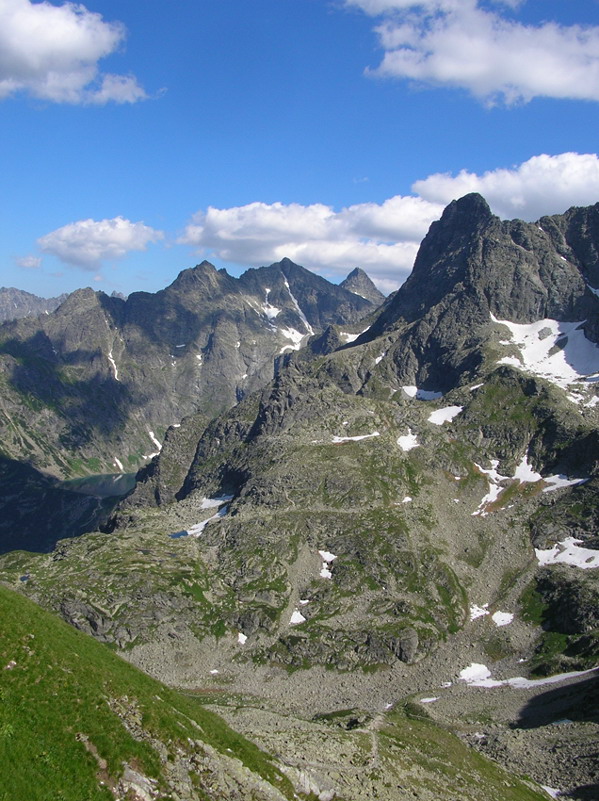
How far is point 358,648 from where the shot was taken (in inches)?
5669

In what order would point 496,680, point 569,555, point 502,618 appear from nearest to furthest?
1. point 496,680
2. point 502,618
3. point 569,555

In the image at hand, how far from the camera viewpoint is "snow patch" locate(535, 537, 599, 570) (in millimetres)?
163875

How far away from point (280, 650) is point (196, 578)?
3421cm

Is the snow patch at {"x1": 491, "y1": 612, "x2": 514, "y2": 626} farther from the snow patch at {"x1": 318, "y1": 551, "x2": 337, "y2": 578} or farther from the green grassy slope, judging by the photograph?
the green grassy slope

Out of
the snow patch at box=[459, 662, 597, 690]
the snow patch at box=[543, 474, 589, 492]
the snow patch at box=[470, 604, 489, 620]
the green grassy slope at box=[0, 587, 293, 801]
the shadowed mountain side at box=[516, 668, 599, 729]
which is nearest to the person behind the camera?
the green grassy slope at box=[0, 587, 293, 801]

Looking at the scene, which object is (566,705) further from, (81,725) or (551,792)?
(81,725)

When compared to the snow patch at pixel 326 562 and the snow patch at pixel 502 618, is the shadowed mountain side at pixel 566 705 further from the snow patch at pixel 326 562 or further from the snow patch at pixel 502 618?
the snow patch at pixel 326 562

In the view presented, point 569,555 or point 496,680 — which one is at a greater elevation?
point 569,555

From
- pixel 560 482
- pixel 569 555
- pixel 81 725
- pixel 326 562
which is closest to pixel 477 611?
pixel 569 555

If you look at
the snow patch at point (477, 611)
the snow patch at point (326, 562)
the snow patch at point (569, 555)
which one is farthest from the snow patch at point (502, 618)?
the snow patch at point (326, 562)

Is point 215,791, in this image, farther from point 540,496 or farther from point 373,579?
point 540,496

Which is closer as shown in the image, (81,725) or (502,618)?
(81,725)

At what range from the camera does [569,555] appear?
168125 millimetres

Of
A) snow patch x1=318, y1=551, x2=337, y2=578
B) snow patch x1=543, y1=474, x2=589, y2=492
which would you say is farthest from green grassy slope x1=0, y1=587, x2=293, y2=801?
snow patch x1=543, y1=474, x2=589, y2=492
